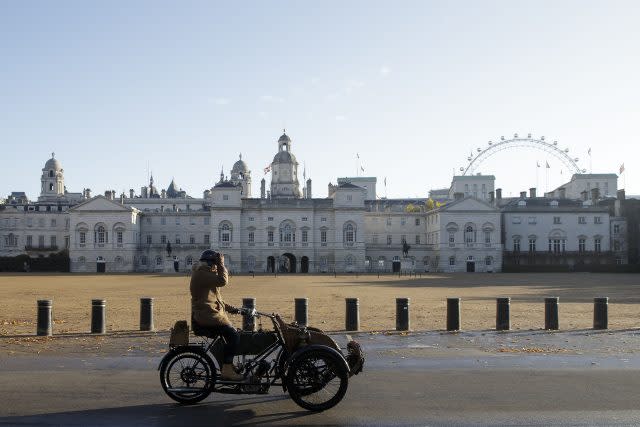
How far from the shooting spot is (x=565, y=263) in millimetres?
101250

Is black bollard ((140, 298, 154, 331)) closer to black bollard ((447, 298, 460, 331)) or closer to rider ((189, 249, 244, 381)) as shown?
black bollard ((447, 298, 460, 331))

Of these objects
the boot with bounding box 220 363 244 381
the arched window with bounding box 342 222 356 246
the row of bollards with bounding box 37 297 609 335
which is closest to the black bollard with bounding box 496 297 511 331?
the row of bollards with bounding box 37 297 609 335

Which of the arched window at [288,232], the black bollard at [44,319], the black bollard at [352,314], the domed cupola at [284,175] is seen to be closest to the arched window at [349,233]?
the arched window at [288,232]

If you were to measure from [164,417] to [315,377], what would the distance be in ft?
6.80

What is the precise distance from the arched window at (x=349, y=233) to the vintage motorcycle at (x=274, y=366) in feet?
301

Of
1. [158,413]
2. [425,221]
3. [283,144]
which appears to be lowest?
[158,413]

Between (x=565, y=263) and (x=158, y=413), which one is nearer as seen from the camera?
(x=158, y=413)

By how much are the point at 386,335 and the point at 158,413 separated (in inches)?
352

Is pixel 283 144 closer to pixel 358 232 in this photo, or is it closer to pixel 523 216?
Answer: pixel 358 232

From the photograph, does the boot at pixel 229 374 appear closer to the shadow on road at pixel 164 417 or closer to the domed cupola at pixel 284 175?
the shadow on road at pixel 164 417

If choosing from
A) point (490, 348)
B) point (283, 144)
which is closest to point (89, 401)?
point (490, 348)

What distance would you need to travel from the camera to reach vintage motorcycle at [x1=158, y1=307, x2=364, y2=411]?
9891mm

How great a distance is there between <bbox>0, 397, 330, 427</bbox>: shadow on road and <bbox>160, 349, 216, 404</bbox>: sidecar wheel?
17 cm

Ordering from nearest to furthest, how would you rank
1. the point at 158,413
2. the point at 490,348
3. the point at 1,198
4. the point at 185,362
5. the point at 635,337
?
the point at 158,413 < the point at 185,362 < the point at 490,348 < the point at 635,337 < the point at 1,198
